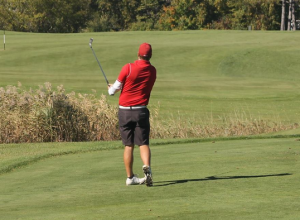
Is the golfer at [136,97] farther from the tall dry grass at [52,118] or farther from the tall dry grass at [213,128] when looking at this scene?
the tall dry grass at [213,128]

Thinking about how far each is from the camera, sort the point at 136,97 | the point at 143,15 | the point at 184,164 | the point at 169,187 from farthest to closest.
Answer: the point at 143,15 → the point at 184,164 → the point at 136,97 → the point at 169,187

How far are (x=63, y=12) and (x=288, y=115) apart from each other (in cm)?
6573

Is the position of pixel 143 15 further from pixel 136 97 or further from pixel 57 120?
pixel 136 97

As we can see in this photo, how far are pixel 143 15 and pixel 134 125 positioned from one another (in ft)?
255

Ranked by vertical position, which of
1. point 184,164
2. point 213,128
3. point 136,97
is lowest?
point 213,128

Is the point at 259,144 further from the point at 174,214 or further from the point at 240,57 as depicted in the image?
the point at 240,57

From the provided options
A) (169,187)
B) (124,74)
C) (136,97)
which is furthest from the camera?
(136,97)

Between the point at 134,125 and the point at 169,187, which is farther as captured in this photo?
the point at 134,125

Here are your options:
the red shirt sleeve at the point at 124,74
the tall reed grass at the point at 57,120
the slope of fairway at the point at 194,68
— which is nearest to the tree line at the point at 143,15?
the slope of fairway at the point at 194,68

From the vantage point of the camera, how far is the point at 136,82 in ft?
27.2

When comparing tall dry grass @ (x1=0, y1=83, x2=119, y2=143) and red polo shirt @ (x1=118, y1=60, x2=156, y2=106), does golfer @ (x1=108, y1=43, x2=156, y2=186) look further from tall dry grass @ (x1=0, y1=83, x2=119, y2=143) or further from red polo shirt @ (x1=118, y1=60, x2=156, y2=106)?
tall dry grass @ (x1=0, y1=83, x2=119, y2=143)

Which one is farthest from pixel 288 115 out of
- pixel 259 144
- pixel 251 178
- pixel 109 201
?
pixel 109 201

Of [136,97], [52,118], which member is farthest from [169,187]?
[52,118]

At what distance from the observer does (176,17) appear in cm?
7812
